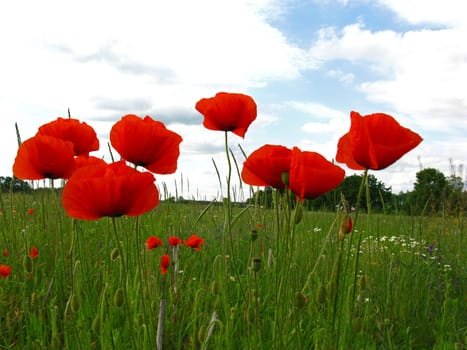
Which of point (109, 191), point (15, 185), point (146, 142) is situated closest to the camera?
point (109, 191)

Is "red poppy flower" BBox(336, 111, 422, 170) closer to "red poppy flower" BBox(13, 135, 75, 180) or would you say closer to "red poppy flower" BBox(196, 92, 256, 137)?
"red poppy flower" BBox(196, 92, 256, 137)

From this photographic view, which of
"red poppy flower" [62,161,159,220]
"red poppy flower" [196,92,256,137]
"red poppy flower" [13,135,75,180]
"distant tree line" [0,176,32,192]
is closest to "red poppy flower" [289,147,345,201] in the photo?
"red poppy flower" [62,161,159,220]

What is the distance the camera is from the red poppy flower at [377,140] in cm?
131

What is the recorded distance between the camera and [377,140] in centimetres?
135

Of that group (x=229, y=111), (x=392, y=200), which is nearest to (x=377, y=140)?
(x=229, y=111)

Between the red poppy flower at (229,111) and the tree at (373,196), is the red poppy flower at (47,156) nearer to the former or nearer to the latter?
the red poppy flower at (229,111)

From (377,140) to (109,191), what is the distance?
762mm

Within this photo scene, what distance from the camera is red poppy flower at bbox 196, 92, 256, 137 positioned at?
1822 millimetres

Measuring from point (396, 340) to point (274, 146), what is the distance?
188 centimetres

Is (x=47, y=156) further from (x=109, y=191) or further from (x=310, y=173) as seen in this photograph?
(x=310, y=173)

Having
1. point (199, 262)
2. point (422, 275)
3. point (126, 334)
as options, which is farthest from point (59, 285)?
point (422, 275)

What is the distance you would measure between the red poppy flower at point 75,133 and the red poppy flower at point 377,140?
43.1 inches

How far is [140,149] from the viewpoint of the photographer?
1.48 m

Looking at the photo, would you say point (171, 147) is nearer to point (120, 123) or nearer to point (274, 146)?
point (120, 123)
